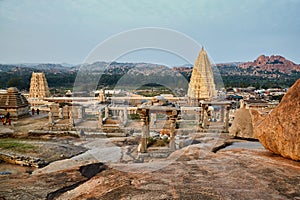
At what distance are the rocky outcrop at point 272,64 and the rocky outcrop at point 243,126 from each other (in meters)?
142

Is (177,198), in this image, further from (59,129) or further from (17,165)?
(59,129)

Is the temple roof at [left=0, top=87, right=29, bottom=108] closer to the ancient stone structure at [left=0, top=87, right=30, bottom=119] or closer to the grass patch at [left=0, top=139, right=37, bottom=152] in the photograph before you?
the ancient stone structure at [left=0, top=87, right=30, bottom=119]

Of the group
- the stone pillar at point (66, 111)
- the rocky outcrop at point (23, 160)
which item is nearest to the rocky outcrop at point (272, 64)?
the stone pillar at point (66, 111)

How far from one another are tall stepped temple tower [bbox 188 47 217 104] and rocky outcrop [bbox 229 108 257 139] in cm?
2002

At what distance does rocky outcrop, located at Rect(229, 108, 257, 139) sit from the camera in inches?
302

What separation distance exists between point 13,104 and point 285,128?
790 inches

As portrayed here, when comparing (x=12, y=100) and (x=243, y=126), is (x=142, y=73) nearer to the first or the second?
(x=243, y=126)

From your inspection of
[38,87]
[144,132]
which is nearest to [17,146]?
[144,132]

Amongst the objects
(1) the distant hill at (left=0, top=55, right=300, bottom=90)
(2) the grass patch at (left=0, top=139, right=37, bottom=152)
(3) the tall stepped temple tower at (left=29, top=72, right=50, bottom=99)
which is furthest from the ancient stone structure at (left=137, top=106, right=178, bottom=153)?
(3) the tall stepped temple tower at (left=29, top=72, right=50, bottom=99)

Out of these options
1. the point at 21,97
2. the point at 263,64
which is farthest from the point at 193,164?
the point at 263,64

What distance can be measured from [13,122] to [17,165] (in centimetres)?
1009

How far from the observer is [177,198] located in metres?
2.75

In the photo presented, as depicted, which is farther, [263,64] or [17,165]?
[263,64]

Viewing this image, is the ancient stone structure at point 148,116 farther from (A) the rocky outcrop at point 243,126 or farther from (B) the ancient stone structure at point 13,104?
(B) the ancient stone structure at point 13,104
